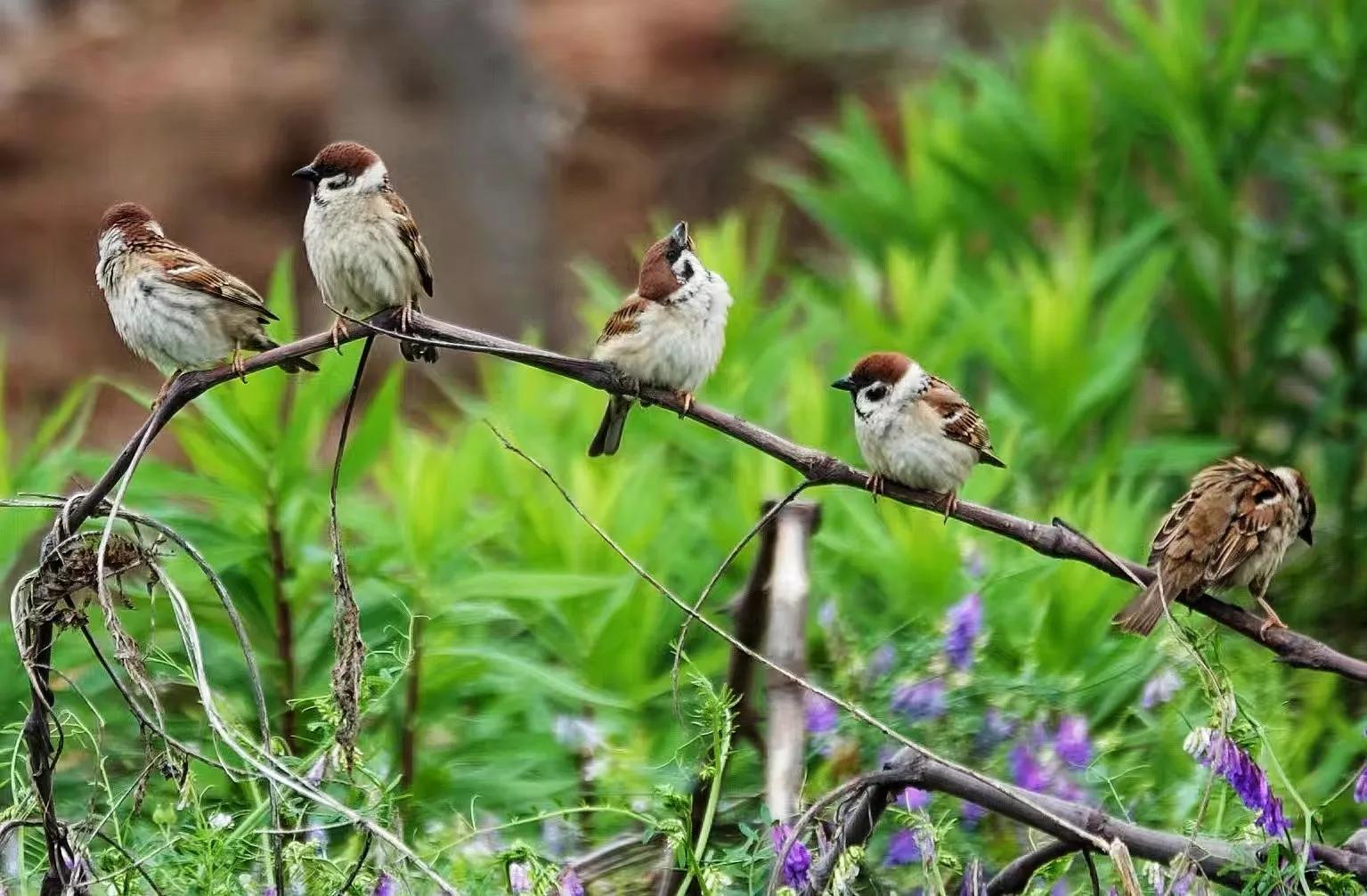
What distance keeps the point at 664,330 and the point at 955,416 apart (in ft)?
2.23

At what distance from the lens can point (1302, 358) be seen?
6484 millimetres

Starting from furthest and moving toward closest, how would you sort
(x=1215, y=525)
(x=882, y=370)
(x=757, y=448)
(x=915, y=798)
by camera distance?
1. (x=882, y=370)
2. (x=1215, y=525)
3. (x=915, y=798)
4. (x=757, y=448)

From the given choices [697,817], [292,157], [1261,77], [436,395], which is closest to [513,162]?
[436,395]

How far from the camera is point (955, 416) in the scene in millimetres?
3818

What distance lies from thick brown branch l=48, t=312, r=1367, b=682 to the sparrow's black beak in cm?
67

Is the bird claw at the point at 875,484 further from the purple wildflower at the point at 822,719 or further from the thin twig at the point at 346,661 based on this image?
the thin twig at the point at 346,661

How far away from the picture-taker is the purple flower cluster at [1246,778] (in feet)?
7.68

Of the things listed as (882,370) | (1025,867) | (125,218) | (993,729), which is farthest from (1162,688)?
(125,218)

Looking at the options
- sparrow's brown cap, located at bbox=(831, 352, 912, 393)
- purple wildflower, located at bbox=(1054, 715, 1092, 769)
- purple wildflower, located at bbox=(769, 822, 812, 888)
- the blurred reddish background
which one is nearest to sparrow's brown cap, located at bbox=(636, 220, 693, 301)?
sparrow's brown cap, located at bbox=(831, 352, 912, 393)

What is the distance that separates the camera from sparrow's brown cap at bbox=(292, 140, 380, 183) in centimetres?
353

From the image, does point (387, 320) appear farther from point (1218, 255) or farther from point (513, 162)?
point (513, 162)

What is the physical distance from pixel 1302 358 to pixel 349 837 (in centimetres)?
444

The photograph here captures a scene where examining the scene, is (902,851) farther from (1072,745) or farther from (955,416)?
(955,416)

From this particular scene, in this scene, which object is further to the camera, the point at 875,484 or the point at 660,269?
the point at 660,269
